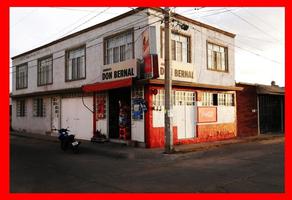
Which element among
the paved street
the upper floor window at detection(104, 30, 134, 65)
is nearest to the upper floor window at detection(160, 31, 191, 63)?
the upper floor window at detection(104, 30, 134, 65)

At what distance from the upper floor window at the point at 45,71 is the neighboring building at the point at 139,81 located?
6.6 inches

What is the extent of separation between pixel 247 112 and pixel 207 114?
4.75 m

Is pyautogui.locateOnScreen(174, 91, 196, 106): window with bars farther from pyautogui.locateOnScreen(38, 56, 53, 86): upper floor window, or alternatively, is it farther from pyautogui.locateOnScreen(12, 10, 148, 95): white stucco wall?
pyautogui.locateOnScreen(38, 56, 53, 86): upper floor window

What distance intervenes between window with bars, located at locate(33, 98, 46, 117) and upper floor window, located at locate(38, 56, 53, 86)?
50.1 inches

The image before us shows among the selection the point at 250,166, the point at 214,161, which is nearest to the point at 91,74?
the point at 214,161

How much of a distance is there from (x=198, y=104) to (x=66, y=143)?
7268 millimetres

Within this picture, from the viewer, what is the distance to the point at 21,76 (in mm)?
27812

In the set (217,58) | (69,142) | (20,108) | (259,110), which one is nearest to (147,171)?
(69,142)

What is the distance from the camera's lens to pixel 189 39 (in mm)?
18016

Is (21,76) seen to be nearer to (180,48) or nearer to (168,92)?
(180,48)

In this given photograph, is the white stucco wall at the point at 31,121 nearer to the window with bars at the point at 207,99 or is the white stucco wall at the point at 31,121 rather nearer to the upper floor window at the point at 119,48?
the upper floor window at the point at 119,48

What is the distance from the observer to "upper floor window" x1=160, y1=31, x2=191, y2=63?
1711 cm

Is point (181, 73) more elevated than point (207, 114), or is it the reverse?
point (181, 73)

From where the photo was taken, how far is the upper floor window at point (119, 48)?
55.7 feet
